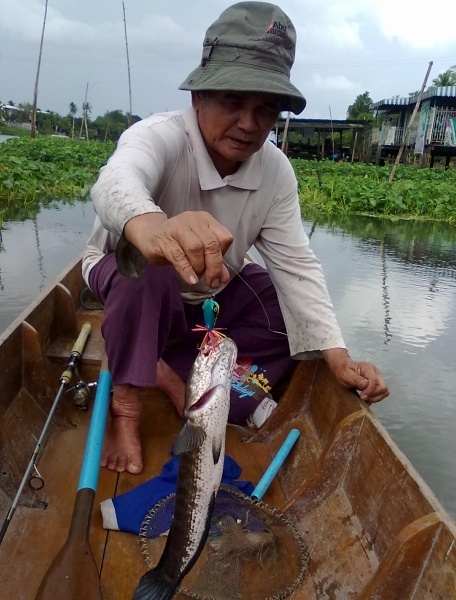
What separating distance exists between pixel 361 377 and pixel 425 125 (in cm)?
2937

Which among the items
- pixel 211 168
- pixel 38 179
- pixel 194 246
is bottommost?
pixel 38 179

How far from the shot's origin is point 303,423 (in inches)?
111

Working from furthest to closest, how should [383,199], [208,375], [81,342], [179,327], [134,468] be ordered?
[383,199], [81,342], [179,327], [134,468], [208,375]

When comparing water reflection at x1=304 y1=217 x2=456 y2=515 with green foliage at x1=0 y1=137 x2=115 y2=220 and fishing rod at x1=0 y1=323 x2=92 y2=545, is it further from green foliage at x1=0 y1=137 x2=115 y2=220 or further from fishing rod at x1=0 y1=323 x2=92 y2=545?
green foliage at x1=0 y1=137 x2=115 y2=220

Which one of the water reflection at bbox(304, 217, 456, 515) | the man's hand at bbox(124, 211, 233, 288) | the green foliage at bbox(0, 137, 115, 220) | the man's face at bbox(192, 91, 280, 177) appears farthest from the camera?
the green foliage at bbox(0, 137, 115, 220)

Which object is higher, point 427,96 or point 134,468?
point 427,96

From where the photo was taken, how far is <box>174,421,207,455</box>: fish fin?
4.66 feet

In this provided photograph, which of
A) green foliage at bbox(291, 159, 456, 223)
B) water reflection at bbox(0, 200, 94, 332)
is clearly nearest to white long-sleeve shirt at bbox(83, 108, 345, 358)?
water reflection at bbox(0, 200, 94, 332)

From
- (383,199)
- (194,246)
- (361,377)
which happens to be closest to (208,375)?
(194,246)

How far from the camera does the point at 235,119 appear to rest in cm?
215

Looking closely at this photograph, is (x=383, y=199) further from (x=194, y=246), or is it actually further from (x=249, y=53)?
(x=194, y=246)

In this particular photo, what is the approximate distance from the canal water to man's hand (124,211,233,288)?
8.71 ft

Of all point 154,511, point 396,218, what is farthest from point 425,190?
point 154,511

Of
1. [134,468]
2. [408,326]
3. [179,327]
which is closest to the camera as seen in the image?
[134,468]
